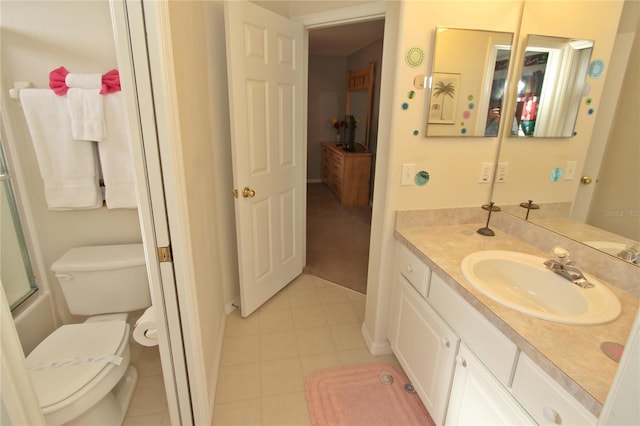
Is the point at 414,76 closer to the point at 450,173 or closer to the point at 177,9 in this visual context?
the point at 450,173

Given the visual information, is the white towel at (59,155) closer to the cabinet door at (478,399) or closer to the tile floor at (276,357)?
the tile floor at (276,357)

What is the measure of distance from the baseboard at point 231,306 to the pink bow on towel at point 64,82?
5.08 ft

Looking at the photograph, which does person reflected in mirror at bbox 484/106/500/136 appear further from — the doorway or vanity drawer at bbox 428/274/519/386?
the doorway

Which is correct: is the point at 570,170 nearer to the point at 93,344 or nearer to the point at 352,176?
the point at 93,344

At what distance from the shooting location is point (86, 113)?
149 centimetres

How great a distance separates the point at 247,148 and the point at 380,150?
0.85m

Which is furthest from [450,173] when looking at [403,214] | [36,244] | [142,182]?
[36,244]

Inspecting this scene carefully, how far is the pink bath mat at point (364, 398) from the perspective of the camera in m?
1.54

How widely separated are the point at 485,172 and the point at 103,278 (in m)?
2.07

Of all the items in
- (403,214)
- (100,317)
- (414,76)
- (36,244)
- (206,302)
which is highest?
(414,76)

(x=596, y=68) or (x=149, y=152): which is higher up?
(x=596, y=68)

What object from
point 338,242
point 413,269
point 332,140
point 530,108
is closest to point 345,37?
point 332,140

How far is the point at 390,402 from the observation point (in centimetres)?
164

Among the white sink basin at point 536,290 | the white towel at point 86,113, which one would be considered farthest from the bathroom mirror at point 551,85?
the white towel at point 86,113
